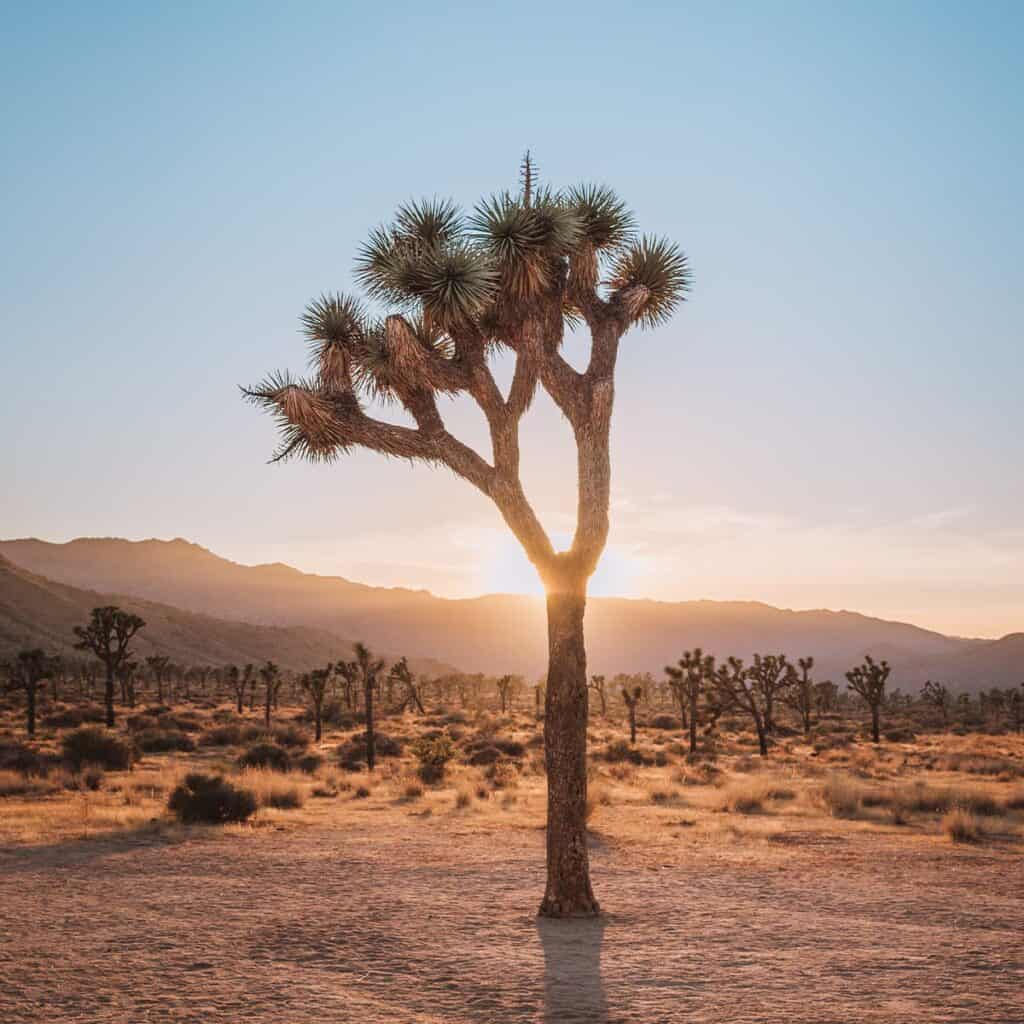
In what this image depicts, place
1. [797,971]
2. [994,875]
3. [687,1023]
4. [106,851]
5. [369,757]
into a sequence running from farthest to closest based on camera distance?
[369,757]
[106,851]
[994,875]
[797,971]
[687,1023]

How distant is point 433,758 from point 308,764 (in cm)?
410

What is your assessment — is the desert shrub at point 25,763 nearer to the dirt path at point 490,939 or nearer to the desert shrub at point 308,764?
the desert shrub at point 308,764

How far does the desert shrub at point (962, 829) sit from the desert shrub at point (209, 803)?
42.1ft

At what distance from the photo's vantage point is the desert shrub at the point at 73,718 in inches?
1639

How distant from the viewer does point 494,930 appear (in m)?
9.59

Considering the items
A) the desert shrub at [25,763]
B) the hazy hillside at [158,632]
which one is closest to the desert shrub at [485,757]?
the desert shrub at [25,763]

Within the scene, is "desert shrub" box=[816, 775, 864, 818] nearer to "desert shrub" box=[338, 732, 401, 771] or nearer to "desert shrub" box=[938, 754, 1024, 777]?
"desert shrub" box=[938, 754, 1024, 777]

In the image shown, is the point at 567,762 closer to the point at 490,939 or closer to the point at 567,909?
the point at 567,909

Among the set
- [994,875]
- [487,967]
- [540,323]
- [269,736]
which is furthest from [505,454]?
[269,736]

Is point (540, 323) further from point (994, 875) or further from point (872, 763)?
point (872, 763)

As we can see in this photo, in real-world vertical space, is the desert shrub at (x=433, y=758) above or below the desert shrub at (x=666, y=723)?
above

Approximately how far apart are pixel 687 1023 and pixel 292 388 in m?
7.86

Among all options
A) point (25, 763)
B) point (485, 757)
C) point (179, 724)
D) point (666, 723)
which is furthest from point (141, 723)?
point (666, 723)

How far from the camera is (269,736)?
3866 cm
